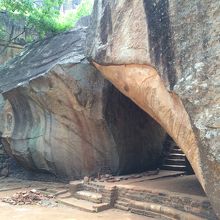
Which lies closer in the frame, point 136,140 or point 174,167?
point 136,140

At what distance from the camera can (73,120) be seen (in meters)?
8.77

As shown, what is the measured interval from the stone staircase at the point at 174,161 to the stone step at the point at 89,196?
3.03 meters

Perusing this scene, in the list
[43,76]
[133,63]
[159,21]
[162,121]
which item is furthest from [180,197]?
[43,76]

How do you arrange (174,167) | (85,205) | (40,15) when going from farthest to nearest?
(40,15), (174,167), (85,205)

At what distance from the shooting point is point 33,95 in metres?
9.05

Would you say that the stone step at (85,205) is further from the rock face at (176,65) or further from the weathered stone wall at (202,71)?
the weathered stone wall at (202,71)

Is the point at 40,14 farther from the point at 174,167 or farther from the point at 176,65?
the point at 176,65

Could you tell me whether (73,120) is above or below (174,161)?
above

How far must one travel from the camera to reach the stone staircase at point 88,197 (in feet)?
22.5

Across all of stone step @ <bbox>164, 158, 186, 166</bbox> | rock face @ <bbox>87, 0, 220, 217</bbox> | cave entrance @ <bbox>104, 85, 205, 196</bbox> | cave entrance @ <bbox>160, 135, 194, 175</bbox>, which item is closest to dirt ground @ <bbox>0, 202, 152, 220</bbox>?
cave entrance @ <bbox>104, 85, 205, 196</bbox>

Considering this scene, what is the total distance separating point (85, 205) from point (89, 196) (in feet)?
1.23

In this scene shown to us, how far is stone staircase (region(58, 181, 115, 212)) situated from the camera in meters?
6.87

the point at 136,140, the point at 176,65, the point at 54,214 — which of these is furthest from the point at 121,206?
the point at 176,65

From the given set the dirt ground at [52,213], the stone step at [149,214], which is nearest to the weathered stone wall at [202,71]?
the stone step at [149,214]
